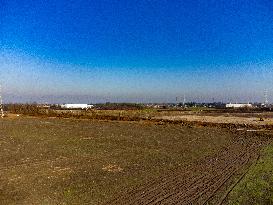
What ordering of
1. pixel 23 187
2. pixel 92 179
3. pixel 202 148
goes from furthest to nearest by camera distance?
pixel 202 148 → pixel 92 179 → pixel 23 187

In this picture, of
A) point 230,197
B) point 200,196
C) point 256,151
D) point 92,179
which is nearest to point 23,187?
point 92,179

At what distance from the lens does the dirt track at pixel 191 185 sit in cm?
1190

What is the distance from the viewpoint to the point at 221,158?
2184cm

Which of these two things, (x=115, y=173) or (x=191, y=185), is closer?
(x=191, y=185)

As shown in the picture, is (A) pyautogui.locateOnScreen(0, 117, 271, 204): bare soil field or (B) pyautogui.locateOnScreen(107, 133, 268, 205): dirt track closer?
(B) pyautogui.locateOnScreen(107, 133, 268, 205): dirt track

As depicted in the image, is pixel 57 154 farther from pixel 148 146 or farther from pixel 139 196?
pixel 139 196

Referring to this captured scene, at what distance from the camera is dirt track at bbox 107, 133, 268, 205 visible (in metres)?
11.9

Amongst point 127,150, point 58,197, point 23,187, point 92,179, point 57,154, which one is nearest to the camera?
point 58,197

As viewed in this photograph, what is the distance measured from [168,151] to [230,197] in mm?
12185

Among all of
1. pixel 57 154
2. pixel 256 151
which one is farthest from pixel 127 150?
pixel 256 151

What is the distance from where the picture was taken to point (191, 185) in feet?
46.3

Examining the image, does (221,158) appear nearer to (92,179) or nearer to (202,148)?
(202,148)

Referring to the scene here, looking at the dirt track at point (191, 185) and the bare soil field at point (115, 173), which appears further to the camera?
the bare soil field at point (115, 173)

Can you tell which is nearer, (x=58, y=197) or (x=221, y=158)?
(x=58, y=197)
